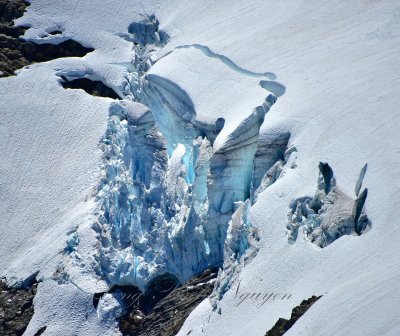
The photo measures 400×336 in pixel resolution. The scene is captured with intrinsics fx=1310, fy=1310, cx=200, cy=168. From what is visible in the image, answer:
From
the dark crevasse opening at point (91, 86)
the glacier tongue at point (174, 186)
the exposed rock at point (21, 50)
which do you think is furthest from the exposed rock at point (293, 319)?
the exposed rock at point (21, 50)

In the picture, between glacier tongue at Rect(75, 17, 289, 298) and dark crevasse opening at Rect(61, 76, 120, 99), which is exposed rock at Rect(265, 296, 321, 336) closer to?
glacier tongue at Rect(75, 17, 289, 298)

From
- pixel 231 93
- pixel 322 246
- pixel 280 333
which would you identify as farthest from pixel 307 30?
pixel 280 333

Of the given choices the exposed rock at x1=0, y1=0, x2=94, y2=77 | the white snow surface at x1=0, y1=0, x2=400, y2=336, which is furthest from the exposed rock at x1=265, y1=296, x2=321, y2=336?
the exposed rock at x1=0, y1=0, x2=94, y2=77

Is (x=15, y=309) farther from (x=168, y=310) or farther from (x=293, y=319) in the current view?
(x=293, y=319)

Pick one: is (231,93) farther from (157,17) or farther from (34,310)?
(34,310)

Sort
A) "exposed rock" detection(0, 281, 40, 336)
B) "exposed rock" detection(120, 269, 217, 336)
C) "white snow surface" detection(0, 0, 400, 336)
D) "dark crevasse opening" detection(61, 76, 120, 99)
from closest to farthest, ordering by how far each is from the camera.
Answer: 1. "white snow surface" detection(0, 0, 400, 336)
2. "exposed rock" detection(120, 269, 217, 336)
3. "exposed rock" detection(0, 281, 40, 336)
4. "dark crevasse opening" detection(61, 76, 120, 99)

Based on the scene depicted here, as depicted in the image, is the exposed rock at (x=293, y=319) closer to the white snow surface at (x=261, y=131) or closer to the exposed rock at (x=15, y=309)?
the white snow surface at (x=261, y=131)

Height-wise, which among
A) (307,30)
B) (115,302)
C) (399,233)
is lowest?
(115,302)
